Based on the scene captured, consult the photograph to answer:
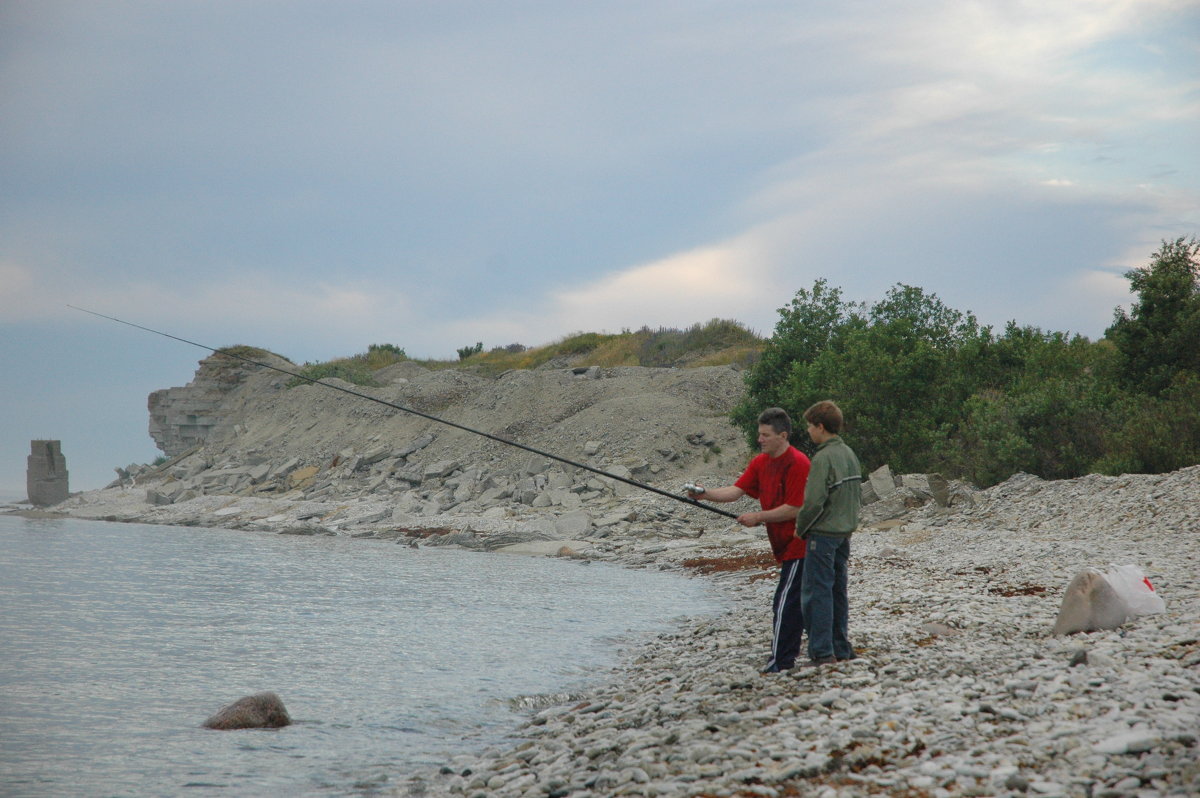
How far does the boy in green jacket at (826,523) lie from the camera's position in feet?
22.7

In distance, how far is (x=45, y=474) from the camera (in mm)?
57719

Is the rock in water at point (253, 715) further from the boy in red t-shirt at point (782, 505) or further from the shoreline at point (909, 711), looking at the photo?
the boy in red t-shirt at point (782, 505)

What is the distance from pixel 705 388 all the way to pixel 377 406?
2216 cm

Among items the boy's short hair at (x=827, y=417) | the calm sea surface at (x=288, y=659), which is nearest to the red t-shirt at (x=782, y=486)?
the boy's short hair at (x=827, y=417)

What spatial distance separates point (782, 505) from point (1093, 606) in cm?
291

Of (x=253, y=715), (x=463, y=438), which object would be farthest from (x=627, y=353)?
(x=253, y=715)

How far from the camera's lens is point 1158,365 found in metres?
25.4

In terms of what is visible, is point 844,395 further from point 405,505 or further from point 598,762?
point 598,762

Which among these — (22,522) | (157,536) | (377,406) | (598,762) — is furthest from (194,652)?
(377,406)

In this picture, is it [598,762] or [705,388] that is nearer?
[598,762]

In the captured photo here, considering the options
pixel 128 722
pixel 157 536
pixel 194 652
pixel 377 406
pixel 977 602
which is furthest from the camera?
pixel 377 406

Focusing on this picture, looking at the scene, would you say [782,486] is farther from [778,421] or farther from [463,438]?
[463,438]

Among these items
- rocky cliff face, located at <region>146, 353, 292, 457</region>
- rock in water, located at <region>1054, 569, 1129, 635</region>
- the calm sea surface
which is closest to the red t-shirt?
rock in water, located at <region>1054, 569, 1129, 635</region>

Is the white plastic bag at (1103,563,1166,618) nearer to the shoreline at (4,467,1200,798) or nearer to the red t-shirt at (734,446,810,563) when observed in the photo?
the shoreline at (4,467,1200,798)
